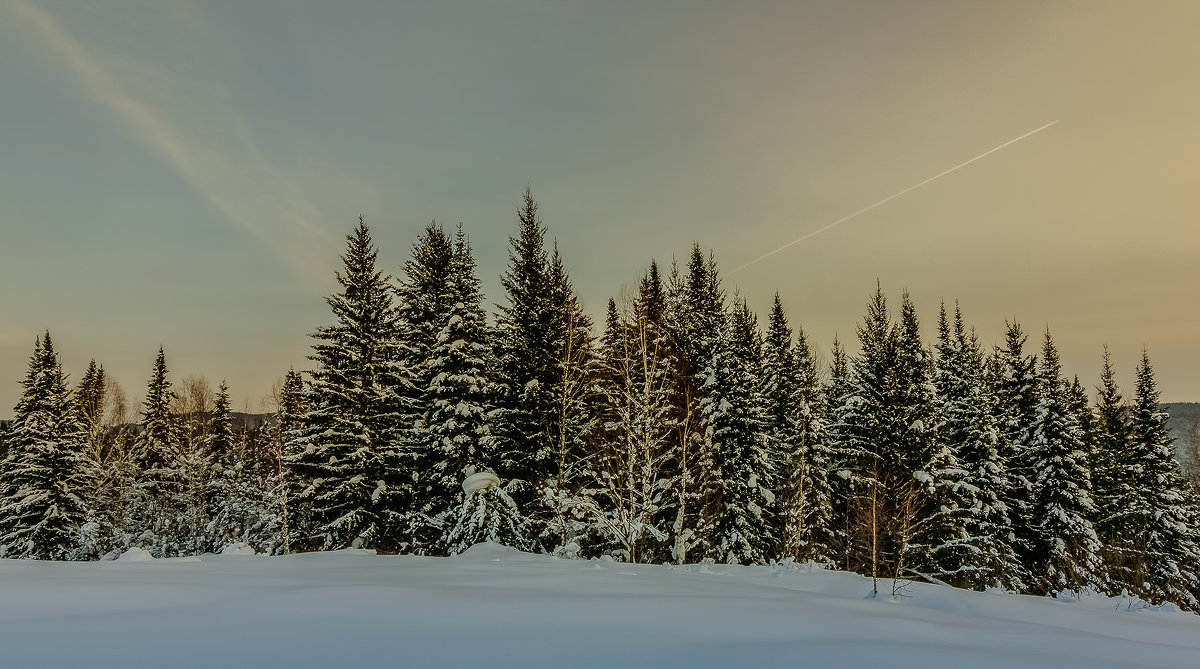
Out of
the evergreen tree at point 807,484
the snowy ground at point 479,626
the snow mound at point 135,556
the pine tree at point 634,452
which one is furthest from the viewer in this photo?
the evergreen tree at point 807,484

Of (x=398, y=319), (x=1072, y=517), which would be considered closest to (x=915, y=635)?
(x=398, y=319)

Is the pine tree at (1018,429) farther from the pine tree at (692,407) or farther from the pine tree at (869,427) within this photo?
the pine tree at (692,407)

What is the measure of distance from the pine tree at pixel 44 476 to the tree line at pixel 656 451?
12 centimetres

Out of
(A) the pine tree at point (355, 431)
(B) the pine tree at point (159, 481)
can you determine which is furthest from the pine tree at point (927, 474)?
(B) the pine tree at point (159, 481)

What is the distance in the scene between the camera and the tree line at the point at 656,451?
62.3ft

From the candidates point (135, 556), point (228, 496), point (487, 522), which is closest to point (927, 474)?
point (487, 522)

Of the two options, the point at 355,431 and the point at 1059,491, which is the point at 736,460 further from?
the point at 1059,491

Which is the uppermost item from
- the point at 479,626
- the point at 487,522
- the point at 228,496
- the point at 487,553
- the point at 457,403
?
the point at 457,403

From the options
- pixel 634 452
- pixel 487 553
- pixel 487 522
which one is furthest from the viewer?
pixel 487 522

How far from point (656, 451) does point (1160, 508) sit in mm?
26517

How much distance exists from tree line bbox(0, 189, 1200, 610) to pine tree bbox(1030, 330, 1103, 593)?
115mm

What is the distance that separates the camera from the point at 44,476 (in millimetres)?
25578

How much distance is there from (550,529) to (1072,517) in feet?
80.0

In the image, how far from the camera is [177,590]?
17.0ft
